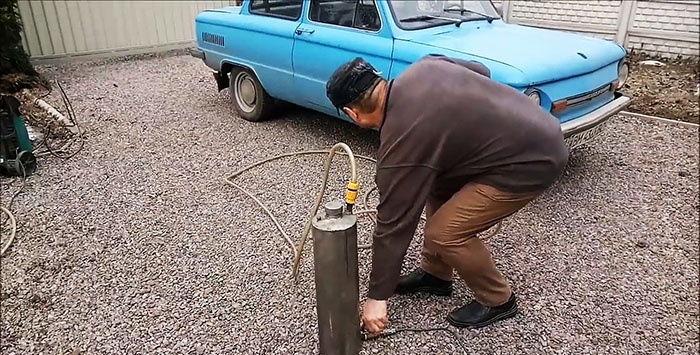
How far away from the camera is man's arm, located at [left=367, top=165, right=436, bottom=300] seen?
2221 millimetres

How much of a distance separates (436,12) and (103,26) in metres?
6.79

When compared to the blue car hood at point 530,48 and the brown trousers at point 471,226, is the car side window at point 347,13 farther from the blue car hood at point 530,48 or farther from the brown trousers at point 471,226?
the brown trousers at point 471,226

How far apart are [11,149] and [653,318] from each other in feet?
16.4

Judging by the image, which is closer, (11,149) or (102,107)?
(11,149)

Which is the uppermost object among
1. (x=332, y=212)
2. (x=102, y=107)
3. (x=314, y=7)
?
(x=314, y=7)

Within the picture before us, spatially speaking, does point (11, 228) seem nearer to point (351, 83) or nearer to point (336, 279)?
point (336, 279)

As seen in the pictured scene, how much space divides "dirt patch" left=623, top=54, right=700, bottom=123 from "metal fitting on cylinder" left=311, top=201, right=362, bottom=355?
16.9 ft

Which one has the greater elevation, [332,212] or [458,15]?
[458,15]

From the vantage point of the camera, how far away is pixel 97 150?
520cm

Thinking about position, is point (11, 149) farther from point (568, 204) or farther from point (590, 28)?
point (590, 28)

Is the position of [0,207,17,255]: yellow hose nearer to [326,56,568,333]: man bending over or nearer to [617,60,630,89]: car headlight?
[326,56,568,333]: man bending over

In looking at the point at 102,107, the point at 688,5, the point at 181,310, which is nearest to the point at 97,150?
the point at 102,107

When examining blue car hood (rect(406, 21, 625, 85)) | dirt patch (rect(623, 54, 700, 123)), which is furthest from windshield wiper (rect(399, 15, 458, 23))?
dirt patch (rect(623, 54, 700, 123))

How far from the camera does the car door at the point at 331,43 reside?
14.8ft
